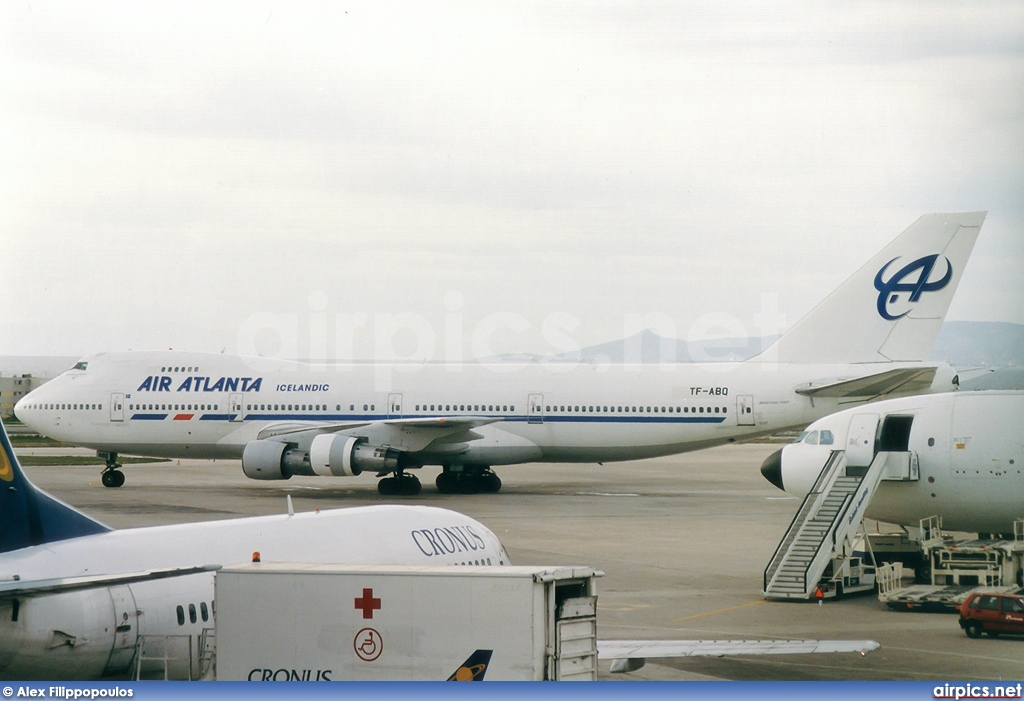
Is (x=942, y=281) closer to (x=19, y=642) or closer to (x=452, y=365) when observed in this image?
(x=452, y=365)

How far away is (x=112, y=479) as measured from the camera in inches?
1725

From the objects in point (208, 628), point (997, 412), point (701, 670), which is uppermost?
point (997, 412)

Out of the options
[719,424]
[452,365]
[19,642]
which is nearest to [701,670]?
[19,642]

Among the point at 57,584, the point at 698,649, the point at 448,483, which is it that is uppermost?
the point at 57,584

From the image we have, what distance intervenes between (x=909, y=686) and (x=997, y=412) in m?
13.7

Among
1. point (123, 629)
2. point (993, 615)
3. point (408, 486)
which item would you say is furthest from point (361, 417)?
point (123, 629)

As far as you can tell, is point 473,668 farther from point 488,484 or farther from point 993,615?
point 488,484

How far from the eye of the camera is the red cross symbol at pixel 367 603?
1155 centimetres

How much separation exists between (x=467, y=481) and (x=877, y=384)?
15063 mm

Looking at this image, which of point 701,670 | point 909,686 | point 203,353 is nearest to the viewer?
point 909,686

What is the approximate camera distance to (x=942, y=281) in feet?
124

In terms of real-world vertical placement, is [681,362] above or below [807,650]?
above

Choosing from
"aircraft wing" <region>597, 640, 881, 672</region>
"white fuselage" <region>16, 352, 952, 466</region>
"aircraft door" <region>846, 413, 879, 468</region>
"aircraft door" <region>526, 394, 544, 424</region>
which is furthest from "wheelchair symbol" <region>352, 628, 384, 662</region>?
"aircraft door" <region>526, 394, 544, 424</region>

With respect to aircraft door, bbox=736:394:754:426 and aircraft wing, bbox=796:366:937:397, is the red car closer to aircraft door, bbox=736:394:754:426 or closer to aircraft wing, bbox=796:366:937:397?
aircraft wing, bbox=796:366:937:397
